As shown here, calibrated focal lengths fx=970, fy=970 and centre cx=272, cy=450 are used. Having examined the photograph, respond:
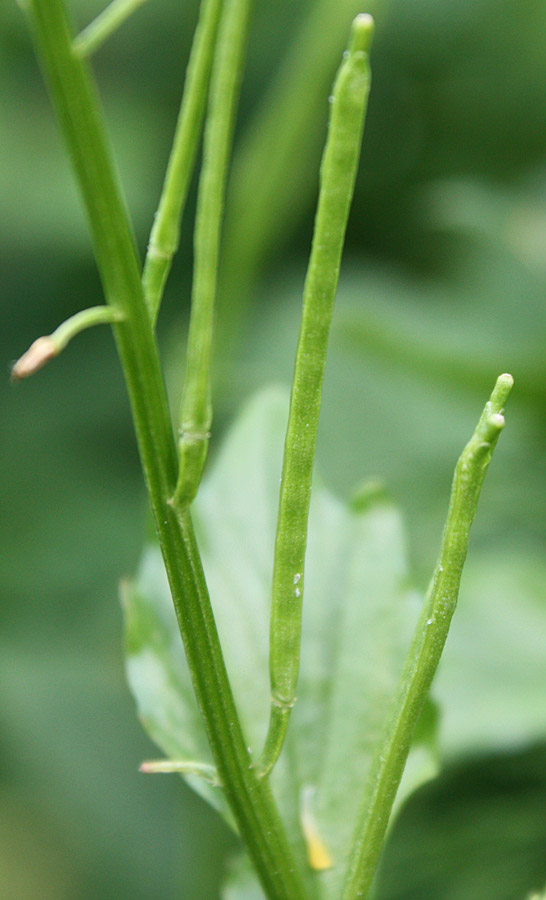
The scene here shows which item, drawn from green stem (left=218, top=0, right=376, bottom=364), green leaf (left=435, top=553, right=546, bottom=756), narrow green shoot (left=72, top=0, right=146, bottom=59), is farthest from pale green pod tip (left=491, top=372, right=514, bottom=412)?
green stem (left=218, top=0, right=376, bottom=364)

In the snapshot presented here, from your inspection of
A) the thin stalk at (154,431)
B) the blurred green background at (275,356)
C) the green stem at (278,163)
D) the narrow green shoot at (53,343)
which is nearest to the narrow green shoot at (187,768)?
the thin stalk at (154,431)

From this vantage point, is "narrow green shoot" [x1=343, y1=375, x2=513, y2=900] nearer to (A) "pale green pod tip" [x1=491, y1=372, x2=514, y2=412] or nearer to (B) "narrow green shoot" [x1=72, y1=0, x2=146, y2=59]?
(A) "pale green pod tip" [x1=491, y1=372, x2=514, y2=412]

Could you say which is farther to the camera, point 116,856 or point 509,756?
point 116,856

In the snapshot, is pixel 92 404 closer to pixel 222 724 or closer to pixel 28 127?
pixel 28 127

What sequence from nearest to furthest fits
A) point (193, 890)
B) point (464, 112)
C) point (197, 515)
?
1. point (197, 515)
2. point (193, 890)
3. point (464, 112)

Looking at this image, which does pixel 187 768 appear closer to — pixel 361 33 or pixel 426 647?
pixel 426 647

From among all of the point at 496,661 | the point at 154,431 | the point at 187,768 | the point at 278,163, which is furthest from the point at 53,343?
the point at 278,163

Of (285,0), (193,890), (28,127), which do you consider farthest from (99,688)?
(285,0)
